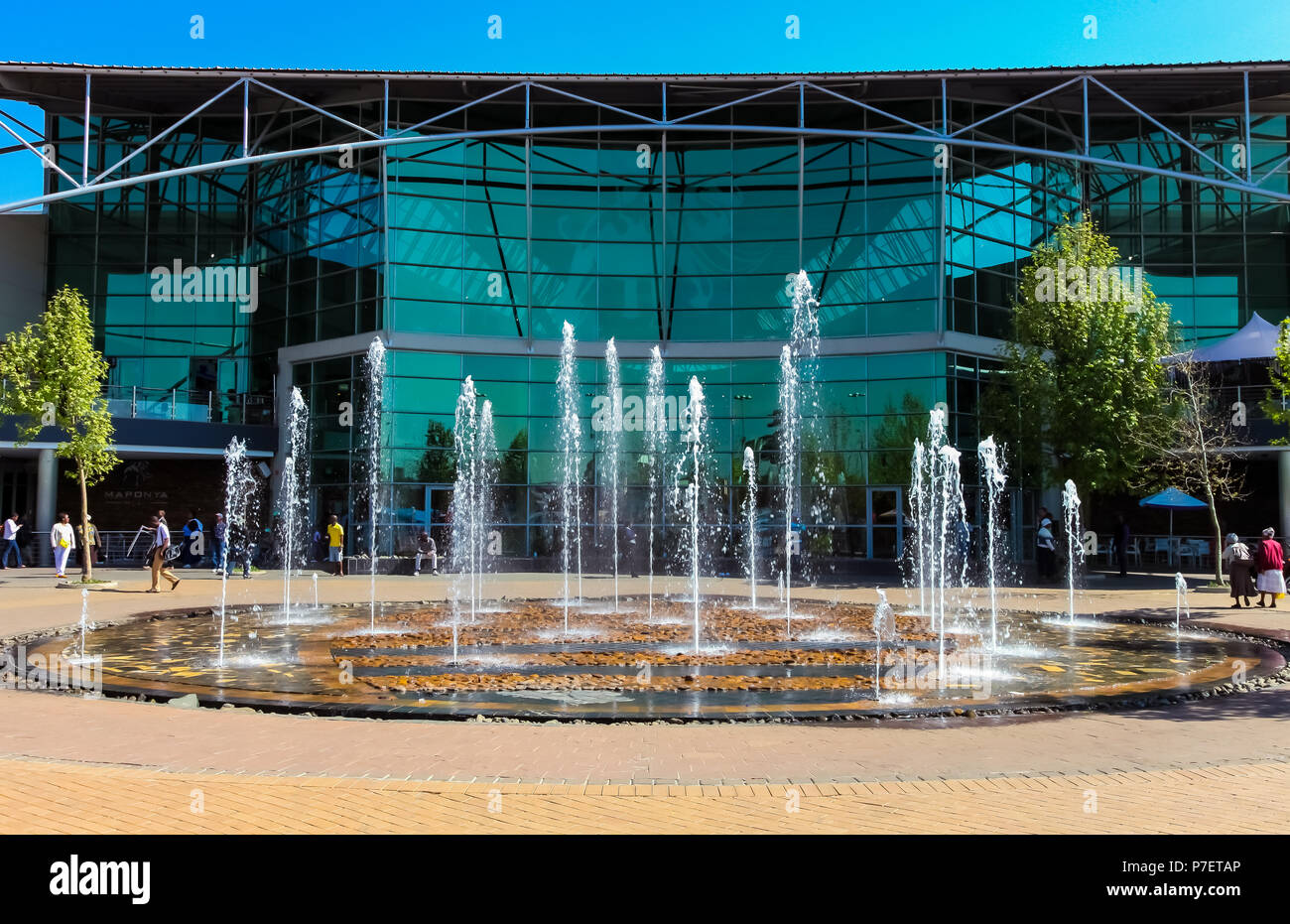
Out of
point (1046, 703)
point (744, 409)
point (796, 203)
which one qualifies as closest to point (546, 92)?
point (796, 203)

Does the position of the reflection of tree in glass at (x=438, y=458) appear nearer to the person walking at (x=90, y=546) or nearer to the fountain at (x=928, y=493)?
the person walking at (x=90, y=546)

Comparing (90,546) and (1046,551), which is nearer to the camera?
(90,546)

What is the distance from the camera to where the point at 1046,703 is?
848 cm

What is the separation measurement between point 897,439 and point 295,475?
18.6 m

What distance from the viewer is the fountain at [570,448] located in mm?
31438

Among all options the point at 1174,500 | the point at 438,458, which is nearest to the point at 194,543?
the point at 438,458

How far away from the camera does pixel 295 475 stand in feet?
108

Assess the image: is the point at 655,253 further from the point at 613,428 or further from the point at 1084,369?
the point at 1084,369

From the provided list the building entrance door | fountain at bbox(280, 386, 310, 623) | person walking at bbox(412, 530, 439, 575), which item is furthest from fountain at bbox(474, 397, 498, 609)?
the building entrance door

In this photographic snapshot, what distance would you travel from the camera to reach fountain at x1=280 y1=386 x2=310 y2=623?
106 feet

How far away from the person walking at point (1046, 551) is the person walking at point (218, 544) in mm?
20151

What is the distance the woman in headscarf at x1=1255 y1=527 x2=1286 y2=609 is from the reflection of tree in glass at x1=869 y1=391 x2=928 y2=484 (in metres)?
11.6
